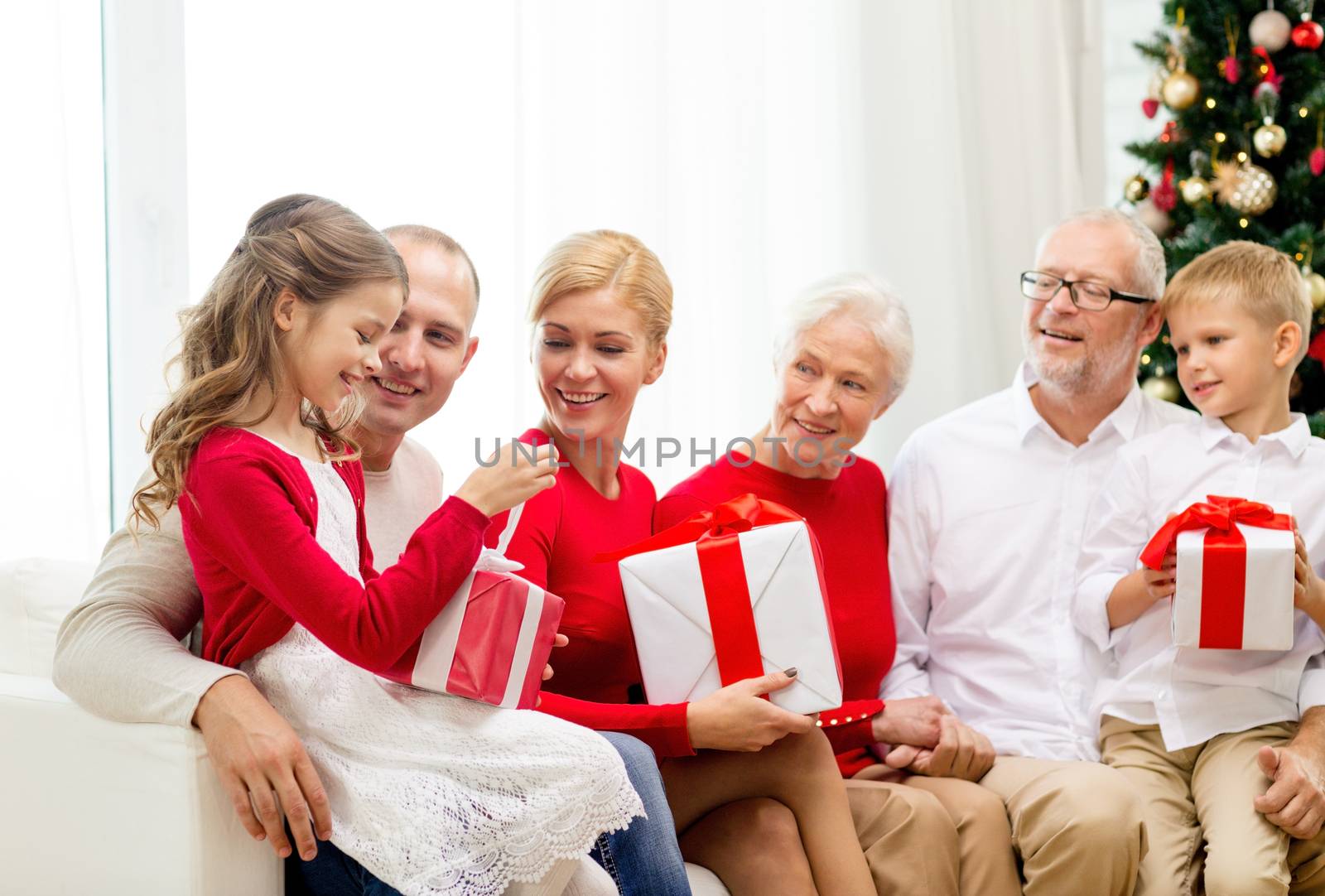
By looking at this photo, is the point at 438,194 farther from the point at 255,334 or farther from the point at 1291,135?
the point at 1291,135

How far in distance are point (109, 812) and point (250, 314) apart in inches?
26.3

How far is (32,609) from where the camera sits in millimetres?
1948

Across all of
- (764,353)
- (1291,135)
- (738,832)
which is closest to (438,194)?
(764,353)

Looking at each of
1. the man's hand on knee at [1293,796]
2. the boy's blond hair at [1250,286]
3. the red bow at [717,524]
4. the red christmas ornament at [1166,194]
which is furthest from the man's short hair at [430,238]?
the red christmas ornament at [1166,194]

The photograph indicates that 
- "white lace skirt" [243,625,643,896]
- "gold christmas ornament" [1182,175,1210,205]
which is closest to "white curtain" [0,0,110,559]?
"white lace skirt" [243,625,643,896]

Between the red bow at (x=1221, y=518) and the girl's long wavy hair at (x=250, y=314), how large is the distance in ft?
4.42

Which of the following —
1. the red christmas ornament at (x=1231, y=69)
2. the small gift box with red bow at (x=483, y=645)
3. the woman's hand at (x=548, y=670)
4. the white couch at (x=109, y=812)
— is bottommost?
the white couch at (x=109, y=812)

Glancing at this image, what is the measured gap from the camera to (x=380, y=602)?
4.94 ft

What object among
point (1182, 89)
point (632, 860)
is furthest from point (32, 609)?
point (1182, 89)

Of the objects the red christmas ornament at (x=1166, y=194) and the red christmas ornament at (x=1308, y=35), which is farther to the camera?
the red christmas ornament at (x=1166, y=194)

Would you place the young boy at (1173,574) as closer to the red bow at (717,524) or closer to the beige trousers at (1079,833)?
the beige trousers at (1079,833)

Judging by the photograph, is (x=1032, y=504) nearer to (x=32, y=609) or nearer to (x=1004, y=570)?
(x=1004, y=570)

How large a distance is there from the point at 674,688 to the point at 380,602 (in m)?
0.63

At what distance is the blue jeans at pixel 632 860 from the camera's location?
1624 mm
